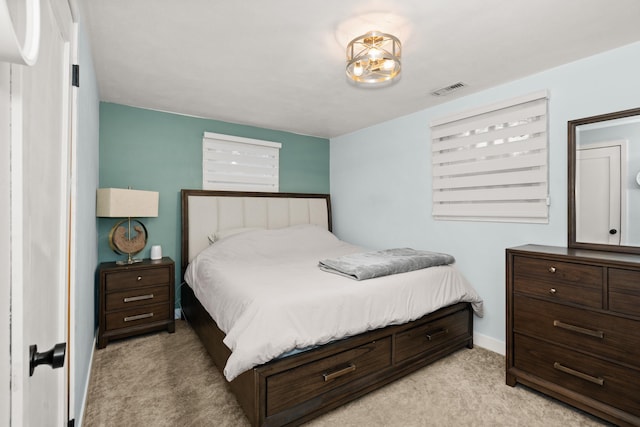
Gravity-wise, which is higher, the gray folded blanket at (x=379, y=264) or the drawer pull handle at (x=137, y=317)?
the gray folded blanket at (x=379, y=264)

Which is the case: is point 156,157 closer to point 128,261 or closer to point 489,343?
point 128,261

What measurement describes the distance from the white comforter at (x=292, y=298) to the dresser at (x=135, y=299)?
269mm

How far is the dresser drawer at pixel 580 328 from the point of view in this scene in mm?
1676

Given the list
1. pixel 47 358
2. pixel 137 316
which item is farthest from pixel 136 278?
pixel 47 358

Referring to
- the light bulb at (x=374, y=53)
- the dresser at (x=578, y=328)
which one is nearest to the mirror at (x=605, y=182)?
the dresser at (x=578, y=328)

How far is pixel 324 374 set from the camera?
5.95ft

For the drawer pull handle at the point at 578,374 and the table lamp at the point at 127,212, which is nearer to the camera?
the drawer pull handle at the point at 578,374

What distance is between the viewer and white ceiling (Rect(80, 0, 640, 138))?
1.65 m

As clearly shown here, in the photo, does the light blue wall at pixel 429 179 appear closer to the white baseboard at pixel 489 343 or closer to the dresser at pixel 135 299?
the white baseboard at pixel 489 343

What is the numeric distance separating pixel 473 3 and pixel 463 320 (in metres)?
2.31

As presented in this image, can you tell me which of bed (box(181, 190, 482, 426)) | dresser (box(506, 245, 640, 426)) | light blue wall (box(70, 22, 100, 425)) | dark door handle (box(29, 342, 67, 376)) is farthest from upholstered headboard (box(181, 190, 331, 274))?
dark door handle (box(29, 342, 67, 376))

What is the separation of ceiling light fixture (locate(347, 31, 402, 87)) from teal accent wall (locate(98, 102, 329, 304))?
87.7 inches

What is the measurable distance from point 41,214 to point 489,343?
314cm

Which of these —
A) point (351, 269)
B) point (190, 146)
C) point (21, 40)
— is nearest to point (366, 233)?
point (351, 269)
